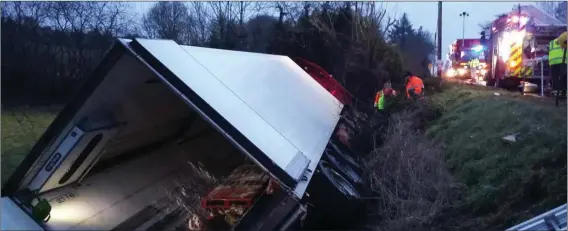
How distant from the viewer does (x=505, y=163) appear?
5.05 m

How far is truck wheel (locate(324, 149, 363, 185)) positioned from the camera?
5117mm

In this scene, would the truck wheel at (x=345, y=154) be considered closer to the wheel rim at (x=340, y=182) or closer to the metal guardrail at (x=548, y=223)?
the wheel rim at (x=340, y=182)

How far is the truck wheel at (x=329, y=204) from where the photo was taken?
412 centimetres

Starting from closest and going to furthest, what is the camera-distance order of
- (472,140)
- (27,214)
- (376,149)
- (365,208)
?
(27,214), (365,208), (376,149), (472,140)

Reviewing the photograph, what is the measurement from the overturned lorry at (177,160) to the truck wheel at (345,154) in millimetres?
27

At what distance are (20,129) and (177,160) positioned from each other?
2.41 meters

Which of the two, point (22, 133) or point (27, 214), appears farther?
point (22, 133)

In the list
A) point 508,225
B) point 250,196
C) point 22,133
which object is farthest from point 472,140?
point 22,133

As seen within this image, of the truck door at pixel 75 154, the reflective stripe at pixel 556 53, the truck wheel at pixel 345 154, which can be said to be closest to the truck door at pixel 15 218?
the truck door at pixel 75 154

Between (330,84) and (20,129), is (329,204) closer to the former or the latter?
(20,129)

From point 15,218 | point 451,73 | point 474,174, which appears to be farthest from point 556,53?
point 451,73

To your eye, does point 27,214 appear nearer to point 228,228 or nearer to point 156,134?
point 228,228

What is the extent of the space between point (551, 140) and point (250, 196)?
Result: 3.16m

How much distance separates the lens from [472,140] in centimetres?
627
